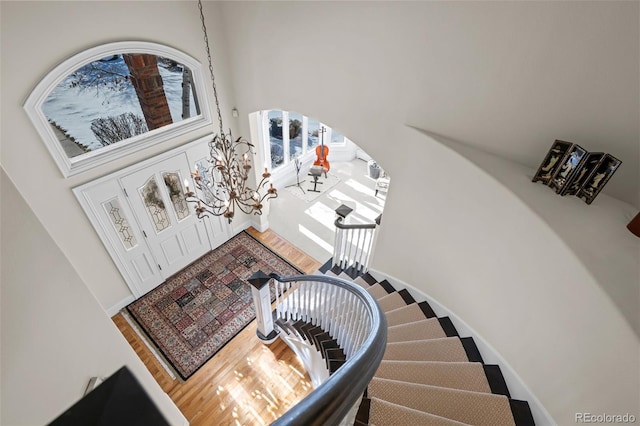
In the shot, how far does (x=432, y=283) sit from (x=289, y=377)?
220 centimetres

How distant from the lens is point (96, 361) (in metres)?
1.56

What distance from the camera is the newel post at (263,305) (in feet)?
12.0

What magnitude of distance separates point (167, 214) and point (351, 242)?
292 centimetres

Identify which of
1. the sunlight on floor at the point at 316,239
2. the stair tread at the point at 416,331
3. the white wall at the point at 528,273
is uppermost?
the white wall at the point at 528,273

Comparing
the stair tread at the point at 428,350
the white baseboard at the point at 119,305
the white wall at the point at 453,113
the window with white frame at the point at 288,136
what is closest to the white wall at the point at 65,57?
the white wall at the point at 453,113

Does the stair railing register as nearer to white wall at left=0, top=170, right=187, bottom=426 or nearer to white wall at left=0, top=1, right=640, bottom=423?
white wall at left=0, top=1, right=640, bottom=423

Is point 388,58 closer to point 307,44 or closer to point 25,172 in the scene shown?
point 307,44

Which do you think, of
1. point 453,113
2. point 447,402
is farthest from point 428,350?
point 453,113

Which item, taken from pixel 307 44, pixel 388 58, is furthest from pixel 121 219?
pixel 388 58

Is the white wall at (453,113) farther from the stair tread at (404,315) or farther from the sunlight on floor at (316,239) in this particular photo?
the sunlight on floor at (316,239)

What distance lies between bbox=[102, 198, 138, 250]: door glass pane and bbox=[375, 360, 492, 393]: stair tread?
3.86 metres

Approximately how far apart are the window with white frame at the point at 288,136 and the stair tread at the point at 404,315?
4.58m

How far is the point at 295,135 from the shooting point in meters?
7.55

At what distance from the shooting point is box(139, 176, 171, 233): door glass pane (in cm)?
438
